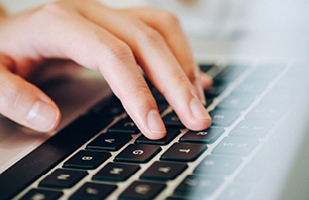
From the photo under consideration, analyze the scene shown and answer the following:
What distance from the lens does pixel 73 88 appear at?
66 centimetres

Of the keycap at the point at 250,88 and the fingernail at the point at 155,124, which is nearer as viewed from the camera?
the fingernail at the point at 155,124

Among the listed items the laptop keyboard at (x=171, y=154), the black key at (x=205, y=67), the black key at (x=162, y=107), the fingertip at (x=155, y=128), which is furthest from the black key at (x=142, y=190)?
the black key at (x=205, y=67)

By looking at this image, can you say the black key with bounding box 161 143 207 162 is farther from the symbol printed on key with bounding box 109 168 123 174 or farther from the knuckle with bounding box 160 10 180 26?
the knuckle with bounding box 160 10 180 26

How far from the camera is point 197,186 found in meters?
0.32

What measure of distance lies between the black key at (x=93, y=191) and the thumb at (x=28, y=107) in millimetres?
168

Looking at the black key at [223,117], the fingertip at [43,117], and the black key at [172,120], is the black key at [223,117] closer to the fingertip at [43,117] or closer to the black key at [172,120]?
the black key at [172,120]

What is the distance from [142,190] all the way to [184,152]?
0.27ft

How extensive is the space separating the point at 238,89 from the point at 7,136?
0.37 m

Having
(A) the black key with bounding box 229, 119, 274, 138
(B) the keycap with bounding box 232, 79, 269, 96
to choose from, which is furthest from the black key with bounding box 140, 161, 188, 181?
(B) the keycap with bounding box 232, 79, 269, 96

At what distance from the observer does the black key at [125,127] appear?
1.54ft

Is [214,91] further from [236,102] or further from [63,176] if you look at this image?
[63,176]

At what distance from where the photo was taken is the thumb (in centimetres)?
48

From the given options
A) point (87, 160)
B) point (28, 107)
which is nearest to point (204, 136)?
point (87, 160)

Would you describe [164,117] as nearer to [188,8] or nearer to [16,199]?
[16,199]
